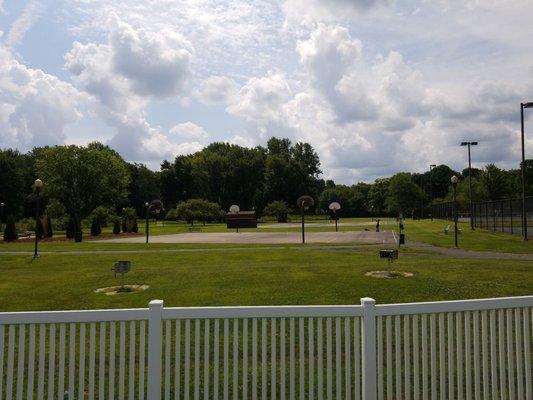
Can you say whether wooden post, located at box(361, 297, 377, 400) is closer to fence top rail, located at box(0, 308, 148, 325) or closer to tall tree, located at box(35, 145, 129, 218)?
fence top rail, located at box(0, 308, 148, 325)

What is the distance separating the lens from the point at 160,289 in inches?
508

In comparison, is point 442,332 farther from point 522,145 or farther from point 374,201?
point 374,201

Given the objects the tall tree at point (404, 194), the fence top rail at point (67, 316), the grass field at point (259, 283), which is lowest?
the grass field at point (259, 283)

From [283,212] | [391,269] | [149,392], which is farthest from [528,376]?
[283,212]

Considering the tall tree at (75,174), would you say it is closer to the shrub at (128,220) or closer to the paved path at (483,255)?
the shrub at (128,220)

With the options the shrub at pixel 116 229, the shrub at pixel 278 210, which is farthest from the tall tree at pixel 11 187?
the shrub at pixel 278 210

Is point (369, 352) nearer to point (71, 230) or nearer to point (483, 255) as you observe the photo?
point (483, 255)

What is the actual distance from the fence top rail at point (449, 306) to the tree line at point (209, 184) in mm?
56101

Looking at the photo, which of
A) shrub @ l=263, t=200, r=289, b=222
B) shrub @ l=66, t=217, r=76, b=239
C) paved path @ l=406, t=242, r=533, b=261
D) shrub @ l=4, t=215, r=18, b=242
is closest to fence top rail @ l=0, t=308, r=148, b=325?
paved path @ l=406, t=242, r=533, b=261

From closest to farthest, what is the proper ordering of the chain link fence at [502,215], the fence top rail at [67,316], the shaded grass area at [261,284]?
1. the fence top rail at [67,316]
2. the shaded grass area at [261,284]
3. the chain link fence at [502,215]

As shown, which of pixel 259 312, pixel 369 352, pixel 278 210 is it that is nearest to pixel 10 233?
pixel 259 312

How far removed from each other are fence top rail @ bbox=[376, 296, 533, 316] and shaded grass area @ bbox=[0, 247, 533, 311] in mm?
6278

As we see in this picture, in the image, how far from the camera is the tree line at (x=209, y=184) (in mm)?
57219

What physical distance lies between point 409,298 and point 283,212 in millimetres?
80313
